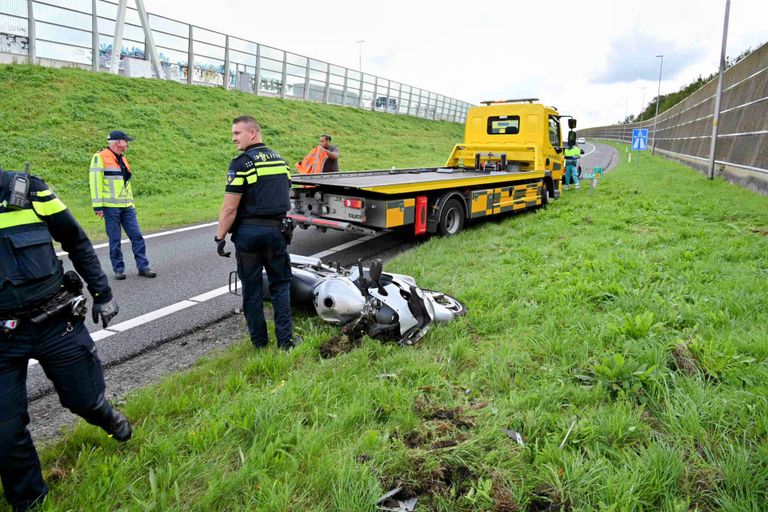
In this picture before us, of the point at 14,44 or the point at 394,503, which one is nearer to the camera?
the point at 394,503

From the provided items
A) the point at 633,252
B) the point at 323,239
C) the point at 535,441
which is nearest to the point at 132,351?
the point at 535,441

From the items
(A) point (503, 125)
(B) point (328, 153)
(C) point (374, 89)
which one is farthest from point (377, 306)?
(C) point (374, 89)

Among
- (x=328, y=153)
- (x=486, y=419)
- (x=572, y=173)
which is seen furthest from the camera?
(x=572, y=173)

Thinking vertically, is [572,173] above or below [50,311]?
above

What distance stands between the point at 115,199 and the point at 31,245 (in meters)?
4.16

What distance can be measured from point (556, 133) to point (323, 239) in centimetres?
675

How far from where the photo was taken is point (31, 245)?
A: 2215 mm

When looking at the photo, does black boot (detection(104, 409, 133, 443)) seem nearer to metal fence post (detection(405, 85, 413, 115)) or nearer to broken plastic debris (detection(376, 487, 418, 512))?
broken plastic debris (detection(376, 487, 418, 512))

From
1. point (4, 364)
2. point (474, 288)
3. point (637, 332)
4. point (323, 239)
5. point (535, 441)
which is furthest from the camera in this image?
point (323, 239)

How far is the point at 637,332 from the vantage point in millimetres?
3773

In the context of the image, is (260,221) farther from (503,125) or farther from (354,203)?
(503,125)

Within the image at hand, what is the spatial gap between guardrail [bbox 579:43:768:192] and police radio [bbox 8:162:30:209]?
49.8 feet

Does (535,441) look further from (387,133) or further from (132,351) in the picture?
(387,133)

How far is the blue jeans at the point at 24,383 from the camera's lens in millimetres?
2162
